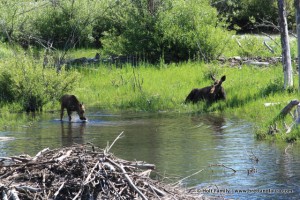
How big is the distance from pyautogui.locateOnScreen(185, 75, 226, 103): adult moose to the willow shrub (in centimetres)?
403

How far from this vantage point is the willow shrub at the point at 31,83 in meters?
22.0

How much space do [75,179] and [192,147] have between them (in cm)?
711

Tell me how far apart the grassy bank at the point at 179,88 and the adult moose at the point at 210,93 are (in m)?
0.19

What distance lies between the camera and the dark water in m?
11.8

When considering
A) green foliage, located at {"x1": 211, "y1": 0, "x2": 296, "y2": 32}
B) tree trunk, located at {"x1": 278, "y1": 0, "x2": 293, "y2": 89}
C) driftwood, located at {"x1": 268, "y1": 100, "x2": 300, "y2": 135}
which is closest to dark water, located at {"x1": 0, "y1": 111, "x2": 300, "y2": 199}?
driftwood, located at {"x1": 268, "y1": 100, "x2": 300, "y2": 135}

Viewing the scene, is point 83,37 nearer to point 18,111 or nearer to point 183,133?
point 18,111

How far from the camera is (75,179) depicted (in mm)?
8438

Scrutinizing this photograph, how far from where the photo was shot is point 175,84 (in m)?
23.7

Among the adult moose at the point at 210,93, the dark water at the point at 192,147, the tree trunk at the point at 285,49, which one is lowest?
the dark water at the point at 192,147

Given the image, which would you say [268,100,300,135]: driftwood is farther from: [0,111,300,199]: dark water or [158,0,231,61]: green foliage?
[158,0,231,61]: green foliage

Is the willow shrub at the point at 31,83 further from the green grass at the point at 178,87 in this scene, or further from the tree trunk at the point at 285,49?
the tree trunk at the point at 285,49

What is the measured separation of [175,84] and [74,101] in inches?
177

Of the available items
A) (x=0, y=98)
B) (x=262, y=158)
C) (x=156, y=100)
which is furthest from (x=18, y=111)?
(x=262, y=158)

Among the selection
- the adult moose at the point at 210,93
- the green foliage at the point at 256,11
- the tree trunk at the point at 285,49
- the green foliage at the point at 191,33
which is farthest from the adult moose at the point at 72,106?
the green foliage at the point at 256,11
